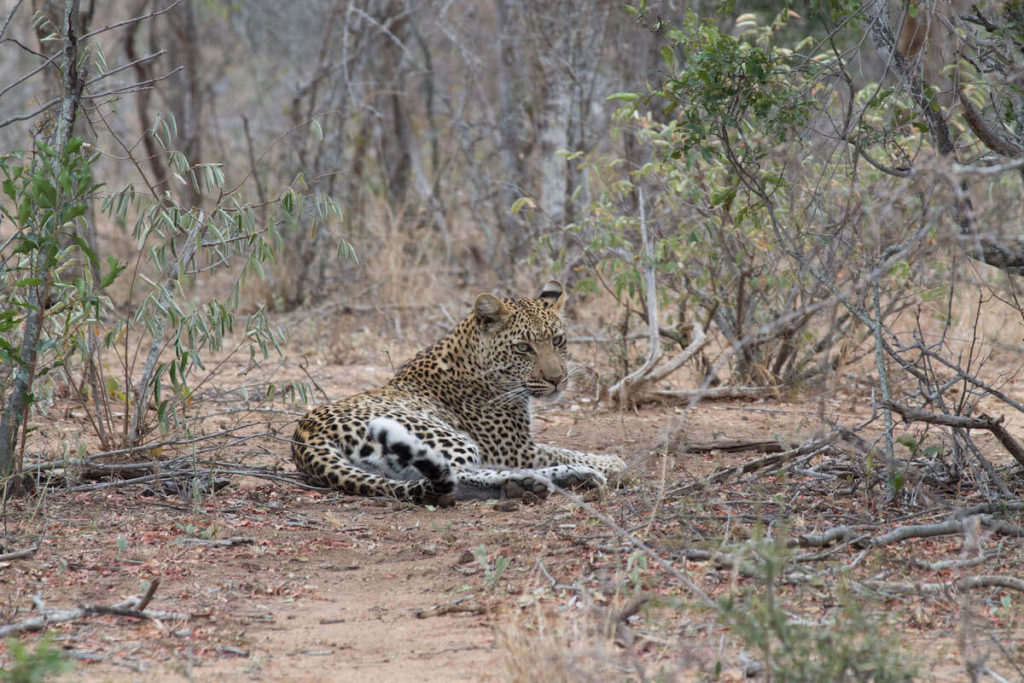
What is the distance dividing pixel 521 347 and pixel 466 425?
0.57 m

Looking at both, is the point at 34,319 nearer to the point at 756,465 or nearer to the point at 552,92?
the point at 756,465

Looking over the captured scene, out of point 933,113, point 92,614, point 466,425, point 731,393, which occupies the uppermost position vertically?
point 933,113

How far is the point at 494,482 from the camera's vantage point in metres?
5.95

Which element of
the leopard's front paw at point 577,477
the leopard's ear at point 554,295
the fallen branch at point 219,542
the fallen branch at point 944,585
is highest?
the leopard's ear at point 554,295

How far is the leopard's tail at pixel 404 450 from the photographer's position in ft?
19.3

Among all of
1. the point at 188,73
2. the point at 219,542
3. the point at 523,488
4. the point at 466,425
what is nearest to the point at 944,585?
the point at 523,488

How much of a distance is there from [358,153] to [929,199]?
402 inches

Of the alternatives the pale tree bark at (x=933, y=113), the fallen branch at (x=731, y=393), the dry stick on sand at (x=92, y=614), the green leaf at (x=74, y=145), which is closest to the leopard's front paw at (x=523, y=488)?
the dry stick on sand at (x=92, y=614)

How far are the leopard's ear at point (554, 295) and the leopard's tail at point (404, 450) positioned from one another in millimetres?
1412

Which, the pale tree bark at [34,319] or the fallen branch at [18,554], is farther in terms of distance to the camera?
the pale tree bark at [34,319]

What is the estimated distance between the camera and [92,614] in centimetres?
396

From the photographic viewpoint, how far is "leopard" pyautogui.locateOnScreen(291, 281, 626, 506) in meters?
5.89

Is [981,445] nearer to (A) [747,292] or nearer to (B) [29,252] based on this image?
(A) [747,292]

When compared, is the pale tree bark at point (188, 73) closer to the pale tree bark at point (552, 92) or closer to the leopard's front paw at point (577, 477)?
the pale tree bark at point (552, 92)
